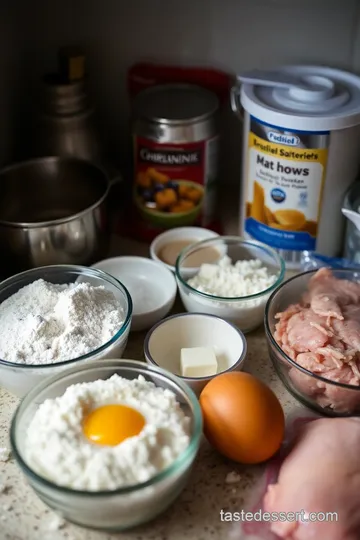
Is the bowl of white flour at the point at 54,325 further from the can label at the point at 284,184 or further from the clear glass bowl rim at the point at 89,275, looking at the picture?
the can label at the point at 284,184

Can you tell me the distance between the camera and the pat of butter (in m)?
0.90

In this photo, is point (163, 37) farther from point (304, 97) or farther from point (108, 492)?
point (108, 492)

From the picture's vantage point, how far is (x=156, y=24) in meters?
1.21

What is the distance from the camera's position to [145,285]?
1088mm

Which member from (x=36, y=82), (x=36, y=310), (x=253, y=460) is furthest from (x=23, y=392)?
(x=36, y=82)

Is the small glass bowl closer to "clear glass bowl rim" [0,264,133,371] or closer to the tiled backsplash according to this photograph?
"clear glass bowl rim" [0,264,133,371]

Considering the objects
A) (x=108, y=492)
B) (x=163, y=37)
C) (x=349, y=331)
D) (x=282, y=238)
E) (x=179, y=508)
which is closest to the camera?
(x=108, y=492)

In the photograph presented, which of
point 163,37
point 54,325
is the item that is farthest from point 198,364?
point 163,37

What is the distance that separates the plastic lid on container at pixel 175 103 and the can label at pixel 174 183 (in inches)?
1.6

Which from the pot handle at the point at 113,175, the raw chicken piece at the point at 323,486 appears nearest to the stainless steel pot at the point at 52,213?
the pot handle at the point at 113,175

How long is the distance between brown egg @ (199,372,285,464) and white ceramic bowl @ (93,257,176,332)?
0.75ft

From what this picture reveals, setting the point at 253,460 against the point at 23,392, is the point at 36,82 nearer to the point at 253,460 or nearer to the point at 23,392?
the point at 23,392

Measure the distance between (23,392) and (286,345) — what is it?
35 centimetres

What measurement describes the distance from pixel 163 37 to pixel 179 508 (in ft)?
2.67
